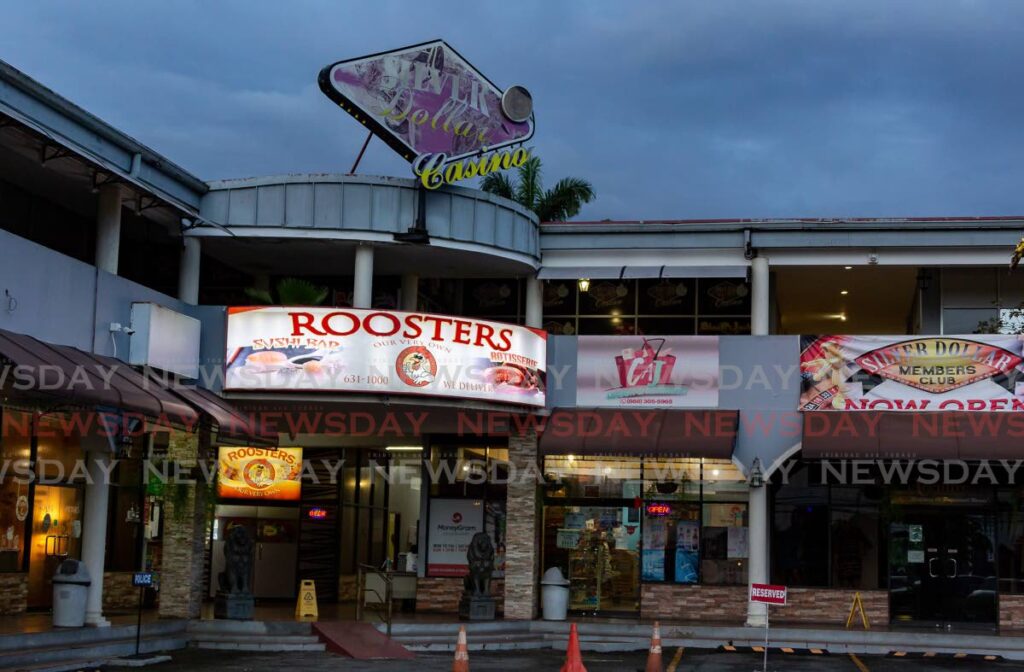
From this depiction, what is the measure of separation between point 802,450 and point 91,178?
13938 millimetres

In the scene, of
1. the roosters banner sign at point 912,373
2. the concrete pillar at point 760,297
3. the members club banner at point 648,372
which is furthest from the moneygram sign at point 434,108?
the roosters banner sign at point 912,373

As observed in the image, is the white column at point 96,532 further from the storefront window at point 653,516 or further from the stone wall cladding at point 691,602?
the stone wall cladding at point 691,602

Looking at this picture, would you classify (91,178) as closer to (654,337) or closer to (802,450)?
(654,337)

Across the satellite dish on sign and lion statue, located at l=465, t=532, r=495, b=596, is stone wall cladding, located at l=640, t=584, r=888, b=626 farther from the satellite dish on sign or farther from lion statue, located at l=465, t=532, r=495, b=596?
the satellite dish on sign

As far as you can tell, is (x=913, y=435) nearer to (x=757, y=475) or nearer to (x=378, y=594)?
(x=757, y=475)

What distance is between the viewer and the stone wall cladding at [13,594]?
76.8 ft

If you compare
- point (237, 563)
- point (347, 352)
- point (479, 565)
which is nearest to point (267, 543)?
point (237, 563)

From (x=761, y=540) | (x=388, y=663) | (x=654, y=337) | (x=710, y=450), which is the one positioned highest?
(x=654, y=337)

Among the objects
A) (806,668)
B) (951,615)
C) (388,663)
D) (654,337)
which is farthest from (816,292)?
(388,663)

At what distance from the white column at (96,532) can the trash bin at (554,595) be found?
28.2 ft

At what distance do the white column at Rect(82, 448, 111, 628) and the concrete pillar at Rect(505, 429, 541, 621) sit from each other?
8034mm

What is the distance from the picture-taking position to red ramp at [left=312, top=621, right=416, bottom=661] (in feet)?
73.4

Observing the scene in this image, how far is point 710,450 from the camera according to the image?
1025 inches

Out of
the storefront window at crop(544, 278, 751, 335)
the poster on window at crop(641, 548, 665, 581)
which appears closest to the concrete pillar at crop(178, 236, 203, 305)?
the storefront window at crop(544, 278, 751, 335)
